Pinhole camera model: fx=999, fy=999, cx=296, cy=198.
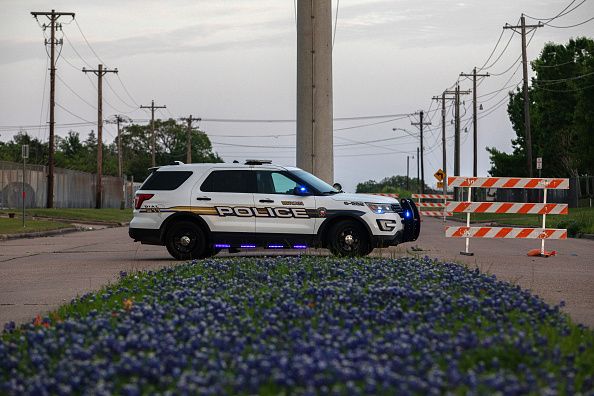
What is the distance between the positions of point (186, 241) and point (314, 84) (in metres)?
6.99

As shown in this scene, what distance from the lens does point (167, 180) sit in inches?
762

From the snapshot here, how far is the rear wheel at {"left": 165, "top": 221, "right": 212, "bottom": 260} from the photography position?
1880 cm

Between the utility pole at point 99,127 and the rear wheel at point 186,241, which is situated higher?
the utility pole at point 99,127

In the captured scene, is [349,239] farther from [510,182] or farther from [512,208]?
[510,182]

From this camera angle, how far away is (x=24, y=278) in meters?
15.4

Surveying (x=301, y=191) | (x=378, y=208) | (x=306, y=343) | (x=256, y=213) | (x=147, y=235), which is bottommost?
(x=306, y=343)

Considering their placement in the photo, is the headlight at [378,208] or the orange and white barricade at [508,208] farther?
the orange and white barricade at [508,208]

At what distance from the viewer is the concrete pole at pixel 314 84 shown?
2422cm

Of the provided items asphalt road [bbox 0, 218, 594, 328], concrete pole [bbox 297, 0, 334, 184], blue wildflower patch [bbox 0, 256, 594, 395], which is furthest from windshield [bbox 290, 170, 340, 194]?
blue wildflower patch [bbox 0, 256, 594, 395]

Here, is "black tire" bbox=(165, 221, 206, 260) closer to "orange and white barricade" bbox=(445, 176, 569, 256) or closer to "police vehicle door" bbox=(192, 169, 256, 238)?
"police vehicle door" bbox=(192, 169, 256, 238)

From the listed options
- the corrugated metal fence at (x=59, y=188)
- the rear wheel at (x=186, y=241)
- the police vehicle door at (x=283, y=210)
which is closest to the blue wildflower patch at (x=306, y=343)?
the police vehicle door at (x=283, y=210)

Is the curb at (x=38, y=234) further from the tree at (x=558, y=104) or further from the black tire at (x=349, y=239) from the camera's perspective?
the tree at (x=558, y=104)

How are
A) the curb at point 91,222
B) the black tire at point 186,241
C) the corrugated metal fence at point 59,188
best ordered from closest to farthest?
the black tire at point 186,241
the curb at point 91,222
the corrugated metal fence at point 59,188

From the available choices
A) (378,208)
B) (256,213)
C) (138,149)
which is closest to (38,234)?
(256,213)
